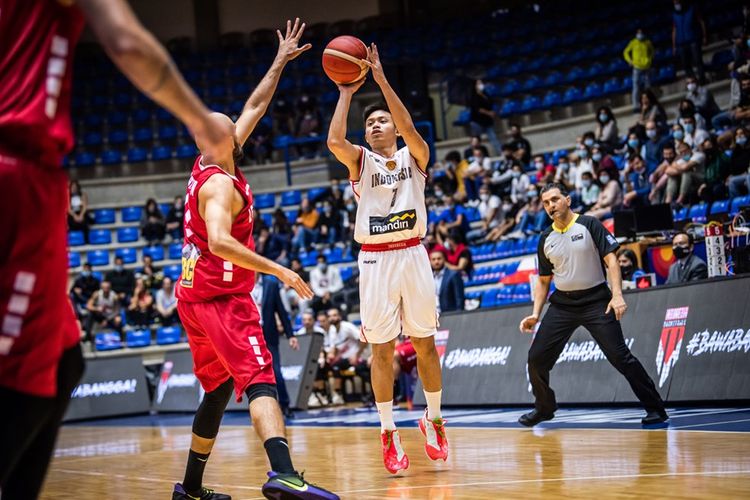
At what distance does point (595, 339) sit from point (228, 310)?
434 cm

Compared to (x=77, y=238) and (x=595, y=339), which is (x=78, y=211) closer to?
(x=77, y=238)

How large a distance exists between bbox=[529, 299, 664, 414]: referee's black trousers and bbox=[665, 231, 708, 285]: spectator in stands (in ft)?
8.91

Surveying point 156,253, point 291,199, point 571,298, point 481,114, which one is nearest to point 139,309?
point 156,253

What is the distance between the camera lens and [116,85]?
27.8 meters

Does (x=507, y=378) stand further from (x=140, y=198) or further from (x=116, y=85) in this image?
Result: (x=116, y=85)

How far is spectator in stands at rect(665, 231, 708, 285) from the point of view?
1069cm

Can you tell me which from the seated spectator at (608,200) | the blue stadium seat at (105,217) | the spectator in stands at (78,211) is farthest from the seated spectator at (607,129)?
the blue stadium seat at (105,217)

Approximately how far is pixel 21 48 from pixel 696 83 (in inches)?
645

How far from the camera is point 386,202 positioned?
248 inches

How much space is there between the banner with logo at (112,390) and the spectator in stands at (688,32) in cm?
1246

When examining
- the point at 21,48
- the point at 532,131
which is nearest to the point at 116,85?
the point at 532,131

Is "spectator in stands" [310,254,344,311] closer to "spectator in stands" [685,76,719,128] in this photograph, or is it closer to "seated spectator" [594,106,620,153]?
"seated spectator" [594,106,620,153]

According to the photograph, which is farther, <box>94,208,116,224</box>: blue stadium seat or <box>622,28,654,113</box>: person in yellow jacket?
<box>94,208,116,224</box>: blue stadium seat

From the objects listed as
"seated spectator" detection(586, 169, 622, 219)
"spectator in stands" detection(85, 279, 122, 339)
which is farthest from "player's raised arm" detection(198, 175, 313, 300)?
"spectator in stands" detection(85, 279, 122, 339)
